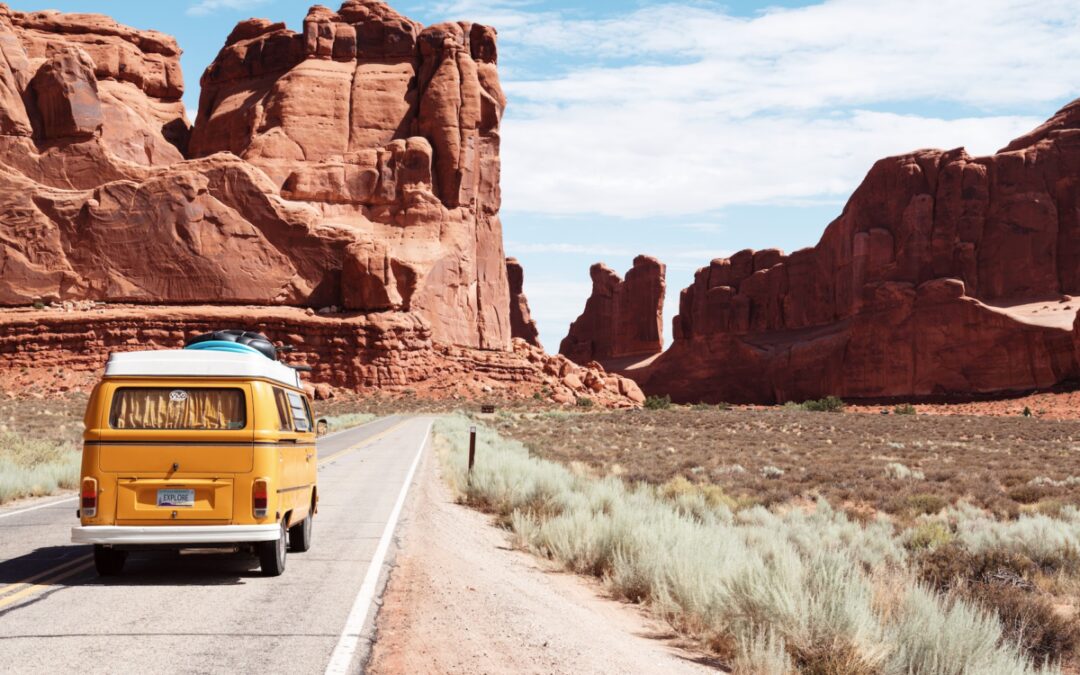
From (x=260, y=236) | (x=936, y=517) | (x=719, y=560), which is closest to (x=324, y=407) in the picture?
(x=260, y=236)

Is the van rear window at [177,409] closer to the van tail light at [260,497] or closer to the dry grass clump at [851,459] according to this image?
the van tail light at [260,497]

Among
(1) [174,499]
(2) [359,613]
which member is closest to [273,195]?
(1) [174,499]

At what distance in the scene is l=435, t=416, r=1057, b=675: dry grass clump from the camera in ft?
21.7

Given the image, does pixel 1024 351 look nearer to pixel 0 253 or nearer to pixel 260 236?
pixel 260 236

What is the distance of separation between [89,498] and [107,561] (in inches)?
33.0

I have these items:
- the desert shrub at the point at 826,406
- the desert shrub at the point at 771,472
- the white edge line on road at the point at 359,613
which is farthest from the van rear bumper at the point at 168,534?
the desert shrub at the point at 826,406

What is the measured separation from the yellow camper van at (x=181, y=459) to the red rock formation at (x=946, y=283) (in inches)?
3391

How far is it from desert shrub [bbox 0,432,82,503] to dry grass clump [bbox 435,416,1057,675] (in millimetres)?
8619

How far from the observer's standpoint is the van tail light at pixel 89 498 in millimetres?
9000

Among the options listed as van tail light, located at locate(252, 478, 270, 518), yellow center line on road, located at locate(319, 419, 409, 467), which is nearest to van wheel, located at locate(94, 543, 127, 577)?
van tail light, located at locate(252, 478, 270, 518)

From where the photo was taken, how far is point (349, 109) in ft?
310

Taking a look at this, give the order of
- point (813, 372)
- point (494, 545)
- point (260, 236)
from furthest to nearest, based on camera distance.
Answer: point (813, 372) < point (260, 236) < point (494, 545)

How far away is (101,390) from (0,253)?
77.8 metres

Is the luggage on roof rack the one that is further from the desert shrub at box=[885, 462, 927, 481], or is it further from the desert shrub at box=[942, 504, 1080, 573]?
the desert shrub at box=[885, 462, 927, 481]
